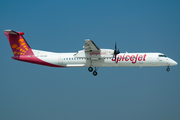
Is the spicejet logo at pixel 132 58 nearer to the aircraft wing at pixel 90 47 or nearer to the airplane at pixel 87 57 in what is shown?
the airplane at pixel 87 57

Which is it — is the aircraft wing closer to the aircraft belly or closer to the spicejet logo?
the spicejet logo

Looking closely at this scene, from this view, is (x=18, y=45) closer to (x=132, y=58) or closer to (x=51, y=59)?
(x=51, y=59)

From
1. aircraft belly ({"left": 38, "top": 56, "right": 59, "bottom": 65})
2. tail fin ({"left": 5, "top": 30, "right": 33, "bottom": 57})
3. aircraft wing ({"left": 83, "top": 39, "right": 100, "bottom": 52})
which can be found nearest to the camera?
aircraft wing ({"left": 83, "top": 39, "right": 100, "bottom": 52})

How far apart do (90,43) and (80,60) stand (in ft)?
11.4

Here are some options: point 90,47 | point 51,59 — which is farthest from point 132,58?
point 51,59

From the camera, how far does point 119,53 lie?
3775 cm

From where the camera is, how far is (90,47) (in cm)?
3619

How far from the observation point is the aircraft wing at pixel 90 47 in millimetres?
35138

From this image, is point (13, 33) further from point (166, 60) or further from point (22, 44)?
point (166, 60)

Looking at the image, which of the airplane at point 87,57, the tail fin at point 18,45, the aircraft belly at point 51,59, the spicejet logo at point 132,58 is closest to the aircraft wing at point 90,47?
the airplane at point 87,57

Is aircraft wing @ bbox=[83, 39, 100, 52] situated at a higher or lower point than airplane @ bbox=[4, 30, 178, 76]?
higher

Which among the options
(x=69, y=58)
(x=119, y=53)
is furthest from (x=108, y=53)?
(x=69, y=58)

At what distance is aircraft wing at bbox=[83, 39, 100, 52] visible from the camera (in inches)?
1383

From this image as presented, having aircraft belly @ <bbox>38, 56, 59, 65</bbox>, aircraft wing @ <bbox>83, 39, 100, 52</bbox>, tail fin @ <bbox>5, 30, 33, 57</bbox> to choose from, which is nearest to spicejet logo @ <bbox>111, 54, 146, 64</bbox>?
aircraft wing @ <bbox>83, 39, 100, 52</bbox>
